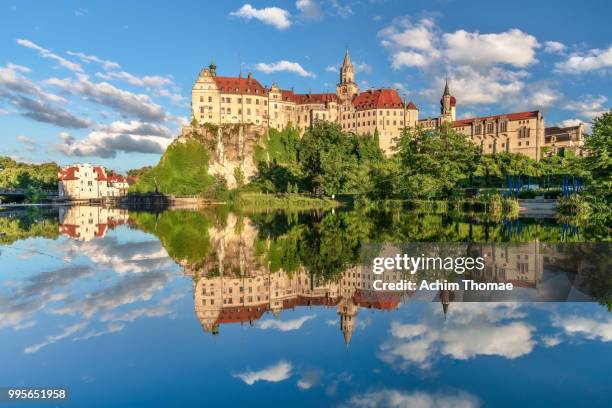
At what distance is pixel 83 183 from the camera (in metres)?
101

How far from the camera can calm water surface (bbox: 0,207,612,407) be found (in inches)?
237

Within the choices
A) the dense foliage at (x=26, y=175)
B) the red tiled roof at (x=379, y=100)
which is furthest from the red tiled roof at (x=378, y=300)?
the dense foliage at (x=26, y=175)

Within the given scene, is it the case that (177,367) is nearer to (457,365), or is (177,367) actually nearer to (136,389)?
(136,389)

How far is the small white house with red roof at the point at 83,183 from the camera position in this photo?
100 metres

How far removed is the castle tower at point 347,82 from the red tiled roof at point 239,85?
21090 mm

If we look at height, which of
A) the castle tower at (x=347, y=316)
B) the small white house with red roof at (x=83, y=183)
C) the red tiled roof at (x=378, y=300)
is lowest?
the castle tower at (x=347, y=316)

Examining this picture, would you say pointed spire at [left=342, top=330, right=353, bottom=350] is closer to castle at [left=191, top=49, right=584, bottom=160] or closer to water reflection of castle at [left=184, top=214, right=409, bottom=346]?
water reflection of castle at [left=184, top=214, right=409, bottom=346]

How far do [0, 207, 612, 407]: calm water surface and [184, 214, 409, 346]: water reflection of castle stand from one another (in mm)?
55

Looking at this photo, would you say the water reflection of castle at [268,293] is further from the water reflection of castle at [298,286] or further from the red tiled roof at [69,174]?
Result: the red tiled roof at [69,174]

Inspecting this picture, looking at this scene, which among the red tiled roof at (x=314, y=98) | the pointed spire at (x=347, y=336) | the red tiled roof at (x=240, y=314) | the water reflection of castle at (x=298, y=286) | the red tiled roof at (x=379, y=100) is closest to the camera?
the pointed spire at (x=347, y=336)

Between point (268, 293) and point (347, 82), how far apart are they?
335 ft

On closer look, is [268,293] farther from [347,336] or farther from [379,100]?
[379,100]

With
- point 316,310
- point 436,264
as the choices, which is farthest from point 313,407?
point 436,264

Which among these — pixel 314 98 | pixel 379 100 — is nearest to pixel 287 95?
pixel 314 98
